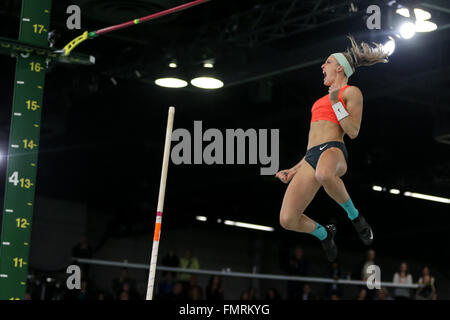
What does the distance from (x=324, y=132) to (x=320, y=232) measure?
3.05 feet

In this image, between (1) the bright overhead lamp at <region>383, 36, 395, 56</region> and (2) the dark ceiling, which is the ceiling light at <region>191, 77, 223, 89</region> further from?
(1) the bright overhead lamp at <region>383, 36, 395, 56</region>

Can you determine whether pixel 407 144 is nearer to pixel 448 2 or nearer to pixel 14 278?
pixel 448 2

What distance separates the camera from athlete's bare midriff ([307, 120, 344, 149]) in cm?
742

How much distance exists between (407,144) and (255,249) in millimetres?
16469

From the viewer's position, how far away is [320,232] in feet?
25.4

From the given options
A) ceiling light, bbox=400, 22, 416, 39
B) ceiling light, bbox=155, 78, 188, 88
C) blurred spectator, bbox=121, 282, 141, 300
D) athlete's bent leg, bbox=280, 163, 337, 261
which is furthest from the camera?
blurred spectator, bbox=121, 282, 141, 300

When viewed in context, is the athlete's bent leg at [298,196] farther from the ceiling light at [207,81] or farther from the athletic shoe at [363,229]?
the ceiling light at [207,81]

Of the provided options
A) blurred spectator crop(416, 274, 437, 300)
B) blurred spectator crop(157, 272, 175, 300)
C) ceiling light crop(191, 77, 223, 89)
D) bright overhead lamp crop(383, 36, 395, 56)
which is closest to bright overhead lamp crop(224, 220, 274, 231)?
blurred spectator crop(157, 272, 175, 300)

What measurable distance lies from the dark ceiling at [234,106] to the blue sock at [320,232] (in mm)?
3047

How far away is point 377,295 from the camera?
80.8 ft

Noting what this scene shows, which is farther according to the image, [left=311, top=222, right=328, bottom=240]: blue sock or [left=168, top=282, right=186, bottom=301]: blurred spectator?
[left=168, top=282, right=186, bottom=301]: blurred spectator

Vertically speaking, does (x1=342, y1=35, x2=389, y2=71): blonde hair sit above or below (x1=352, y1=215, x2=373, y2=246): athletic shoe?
above

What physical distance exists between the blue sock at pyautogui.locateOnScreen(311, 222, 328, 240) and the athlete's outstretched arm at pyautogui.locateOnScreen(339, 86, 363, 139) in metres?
0.92

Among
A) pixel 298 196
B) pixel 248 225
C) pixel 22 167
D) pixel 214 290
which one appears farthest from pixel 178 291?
pixel 298 196
